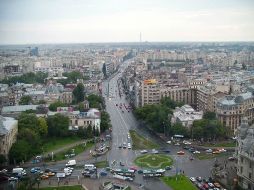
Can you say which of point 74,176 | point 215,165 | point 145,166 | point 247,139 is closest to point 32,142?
point 74,176

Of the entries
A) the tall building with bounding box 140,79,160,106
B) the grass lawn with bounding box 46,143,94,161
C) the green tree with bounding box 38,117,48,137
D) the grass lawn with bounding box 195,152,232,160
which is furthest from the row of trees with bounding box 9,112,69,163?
the tall building with bounding box 140,79,160,106

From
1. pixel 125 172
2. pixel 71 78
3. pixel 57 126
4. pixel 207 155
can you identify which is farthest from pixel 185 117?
pixel 71 78

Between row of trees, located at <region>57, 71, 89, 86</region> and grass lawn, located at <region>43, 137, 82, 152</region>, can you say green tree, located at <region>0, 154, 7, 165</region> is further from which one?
row of trees, located at <region>57, 71, 89, 86</region>

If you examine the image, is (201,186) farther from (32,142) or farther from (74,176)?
(32,142)

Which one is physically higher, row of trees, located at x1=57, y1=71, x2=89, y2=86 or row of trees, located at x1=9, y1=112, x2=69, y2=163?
row of trees, located at x1=57, y1=71, x2=89, y2=86

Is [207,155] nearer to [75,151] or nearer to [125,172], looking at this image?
[125,172]

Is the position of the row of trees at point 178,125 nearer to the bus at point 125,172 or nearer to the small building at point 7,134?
the bus at point 125,172
